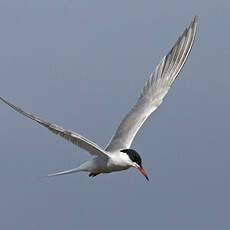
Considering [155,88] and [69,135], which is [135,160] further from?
[155,88]

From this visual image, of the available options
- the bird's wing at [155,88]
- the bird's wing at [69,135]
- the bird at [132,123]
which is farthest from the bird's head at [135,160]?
the bird's wing at [155,88]

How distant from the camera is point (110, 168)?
688 inches

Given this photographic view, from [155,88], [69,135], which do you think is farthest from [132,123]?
[69,135]

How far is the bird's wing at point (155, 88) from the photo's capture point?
19.1 metres

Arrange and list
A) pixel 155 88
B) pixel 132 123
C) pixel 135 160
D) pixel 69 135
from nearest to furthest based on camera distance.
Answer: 1. pixel 69 135
2. pixel 135 160
3. pixel 132 123
4. pixel 155 88

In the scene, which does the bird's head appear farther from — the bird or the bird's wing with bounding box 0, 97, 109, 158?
the bird's wing with bounding box 0, 97, 109, 158

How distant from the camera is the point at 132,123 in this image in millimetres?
19359

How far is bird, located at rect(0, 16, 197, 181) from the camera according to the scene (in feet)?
51.9

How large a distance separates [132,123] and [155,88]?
1.55 meters

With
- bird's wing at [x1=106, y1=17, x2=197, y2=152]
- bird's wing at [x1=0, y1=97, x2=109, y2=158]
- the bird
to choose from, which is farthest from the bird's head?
bird's wing at [x1=106, y1=17, x2=197, y2=152]

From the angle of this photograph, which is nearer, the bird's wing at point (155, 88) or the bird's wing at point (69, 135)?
the bird's wing at point (69, 135)

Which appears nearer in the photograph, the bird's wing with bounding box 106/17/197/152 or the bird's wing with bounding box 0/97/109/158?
the bird's wing with bounding box 0/97/109/158

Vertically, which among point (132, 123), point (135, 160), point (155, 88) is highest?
point (155, 88)

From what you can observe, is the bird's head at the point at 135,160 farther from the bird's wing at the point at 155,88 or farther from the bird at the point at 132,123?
the bird's wing at the point at 155,88
